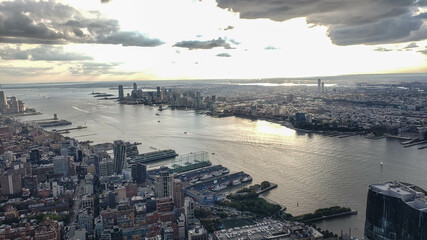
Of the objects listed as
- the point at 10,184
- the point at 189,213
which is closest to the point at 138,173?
the point at 189,213

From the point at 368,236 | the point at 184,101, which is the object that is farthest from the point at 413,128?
the point at 184,101

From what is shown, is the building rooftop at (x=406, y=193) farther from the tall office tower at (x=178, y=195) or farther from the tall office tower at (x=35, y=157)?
the tall office tower at (x=35, y=157)

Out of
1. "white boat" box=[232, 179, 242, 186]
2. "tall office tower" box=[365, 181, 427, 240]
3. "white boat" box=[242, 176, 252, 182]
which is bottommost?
"white boat" box=[232, 179, 242, 186]

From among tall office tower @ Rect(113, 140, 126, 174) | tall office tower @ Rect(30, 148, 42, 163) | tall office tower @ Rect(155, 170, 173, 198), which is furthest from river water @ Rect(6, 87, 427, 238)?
tall office tower @ Rect(30, 148, 42, 163)

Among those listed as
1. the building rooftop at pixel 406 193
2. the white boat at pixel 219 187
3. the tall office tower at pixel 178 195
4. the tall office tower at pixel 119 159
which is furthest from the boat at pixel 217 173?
the building rooftop at pixel 406 193

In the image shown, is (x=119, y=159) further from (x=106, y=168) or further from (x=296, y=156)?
(x=296, y=156)

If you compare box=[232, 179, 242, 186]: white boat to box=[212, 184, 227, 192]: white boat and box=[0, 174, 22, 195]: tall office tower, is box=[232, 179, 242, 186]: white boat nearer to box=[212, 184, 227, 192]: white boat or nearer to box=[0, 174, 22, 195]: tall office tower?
box=[212, 184, 227, 192]: white boat
